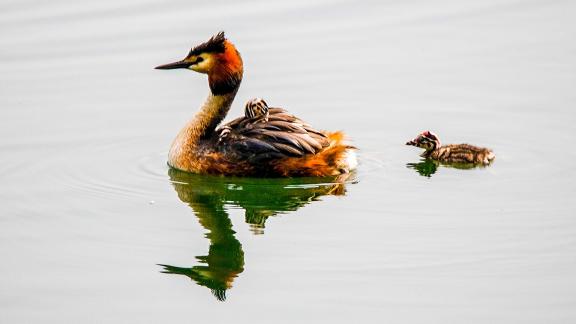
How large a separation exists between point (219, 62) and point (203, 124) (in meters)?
0.59

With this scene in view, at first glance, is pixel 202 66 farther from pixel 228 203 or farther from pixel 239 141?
pixel 228 203

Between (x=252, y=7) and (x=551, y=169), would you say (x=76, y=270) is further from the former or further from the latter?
(x=252, y=7)

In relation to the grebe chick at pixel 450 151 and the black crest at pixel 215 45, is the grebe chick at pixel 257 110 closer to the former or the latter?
the black crest at pixel 215 45

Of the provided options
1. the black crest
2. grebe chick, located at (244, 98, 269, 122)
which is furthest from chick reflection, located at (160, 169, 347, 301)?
the black crest

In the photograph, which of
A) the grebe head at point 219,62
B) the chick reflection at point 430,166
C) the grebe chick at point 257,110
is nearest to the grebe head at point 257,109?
the grebe chick at point 257,110

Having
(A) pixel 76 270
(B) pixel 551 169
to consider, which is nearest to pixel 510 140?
(B) pixel 551 169

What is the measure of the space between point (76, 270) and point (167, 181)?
2.30 metres

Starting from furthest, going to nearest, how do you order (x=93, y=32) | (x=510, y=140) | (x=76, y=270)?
(x=93, y=32), (x=510, y=140), (x=76, y=270)

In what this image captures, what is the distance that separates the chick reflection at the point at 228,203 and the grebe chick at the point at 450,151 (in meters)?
1.02

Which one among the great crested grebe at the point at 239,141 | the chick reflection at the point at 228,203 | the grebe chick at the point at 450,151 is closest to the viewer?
the chick reflection at the point at 228,203

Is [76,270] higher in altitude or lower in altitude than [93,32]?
lower

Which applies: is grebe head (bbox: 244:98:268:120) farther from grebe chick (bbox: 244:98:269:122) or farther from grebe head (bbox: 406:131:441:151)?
grebe head (bbox: 406:131:441:151)

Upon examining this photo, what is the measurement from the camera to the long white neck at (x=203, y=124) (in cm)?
1205

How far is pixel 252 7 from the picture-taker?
53.2 feet
